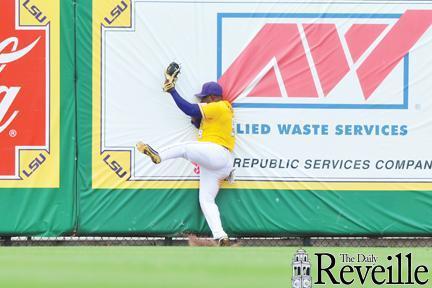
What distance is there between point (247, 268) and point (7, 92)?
365 centimetres

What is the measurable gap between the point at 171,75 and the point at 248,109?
0.87m

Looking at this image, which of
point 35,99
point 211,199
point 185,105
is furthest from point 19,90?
point 211,199

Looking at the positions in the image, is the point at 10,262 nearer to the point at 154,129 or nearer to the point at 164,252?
the point at 164,252

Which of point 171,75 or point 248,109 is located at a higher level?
point 171,75

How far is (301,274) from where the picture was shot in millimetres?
7418

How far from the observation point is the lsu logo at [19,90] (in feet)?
34.2

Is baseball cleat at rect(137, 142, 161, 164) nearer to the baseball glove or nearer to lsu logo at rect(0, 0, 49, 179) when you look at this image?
the baseball glove

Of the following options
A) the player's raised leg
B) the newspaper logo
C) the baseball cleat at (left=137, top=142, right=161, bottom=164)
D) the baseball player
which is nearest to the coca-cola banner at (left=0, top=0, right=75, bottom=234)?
the baseball cleat at (left=137, top=142, right=161, bottom=164)

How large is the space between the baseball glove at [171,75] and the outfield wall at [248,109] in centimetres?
15

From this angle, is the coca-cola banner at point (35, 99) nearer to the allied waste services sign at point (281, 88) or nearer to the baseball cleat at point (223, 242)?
the allied waste services sign at point (281, 88)

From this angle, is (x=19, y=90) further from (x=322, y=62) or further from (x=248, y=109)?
(x=322, y=62)

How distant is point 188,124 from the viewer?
10.5 metres

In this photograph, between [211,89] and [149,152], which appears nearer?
[149,152]

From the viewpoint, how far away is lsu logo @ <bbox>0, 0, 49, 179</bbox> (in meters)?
10.4
